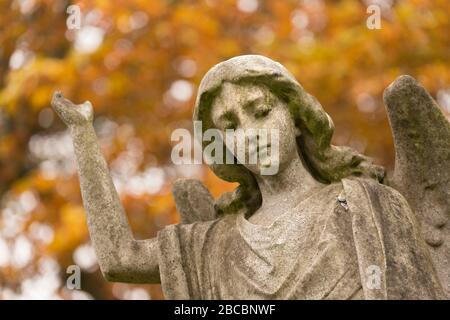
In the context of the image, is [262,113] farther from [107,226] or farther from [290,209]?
[107,226]

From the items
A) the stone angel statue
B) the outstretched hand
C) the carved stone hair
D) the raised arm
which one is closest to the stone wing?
the stone angel statue

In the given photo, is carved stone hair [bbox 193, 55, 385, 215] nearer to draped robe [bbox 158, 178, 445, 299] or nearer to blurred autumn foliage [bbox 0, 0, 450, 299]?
draped robe [bbox 158, 178, 445, 299]

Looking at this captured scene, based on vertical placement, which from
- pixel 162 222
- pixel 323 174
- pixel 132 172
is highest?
pixel 132 172

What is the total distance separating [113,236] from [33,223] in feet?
19.4

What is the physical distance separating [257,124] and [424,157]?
0.78m

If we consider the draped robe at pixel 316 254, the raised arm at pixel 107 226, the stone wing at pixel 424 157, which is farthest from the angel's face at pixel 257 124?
the raised arm at pixel 107 226

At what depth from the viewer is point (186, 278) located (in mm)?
5133

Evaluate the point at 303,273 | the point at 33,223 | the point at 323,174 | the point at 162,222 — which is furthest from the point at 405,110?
the point at 33,223

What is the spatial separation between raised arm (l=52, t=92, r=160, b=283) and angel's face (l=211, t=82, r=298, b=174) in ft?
1.94

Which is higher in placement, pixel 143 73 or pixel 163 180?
pixel 143 73

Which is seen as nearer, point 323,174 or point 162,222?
point 323,174
